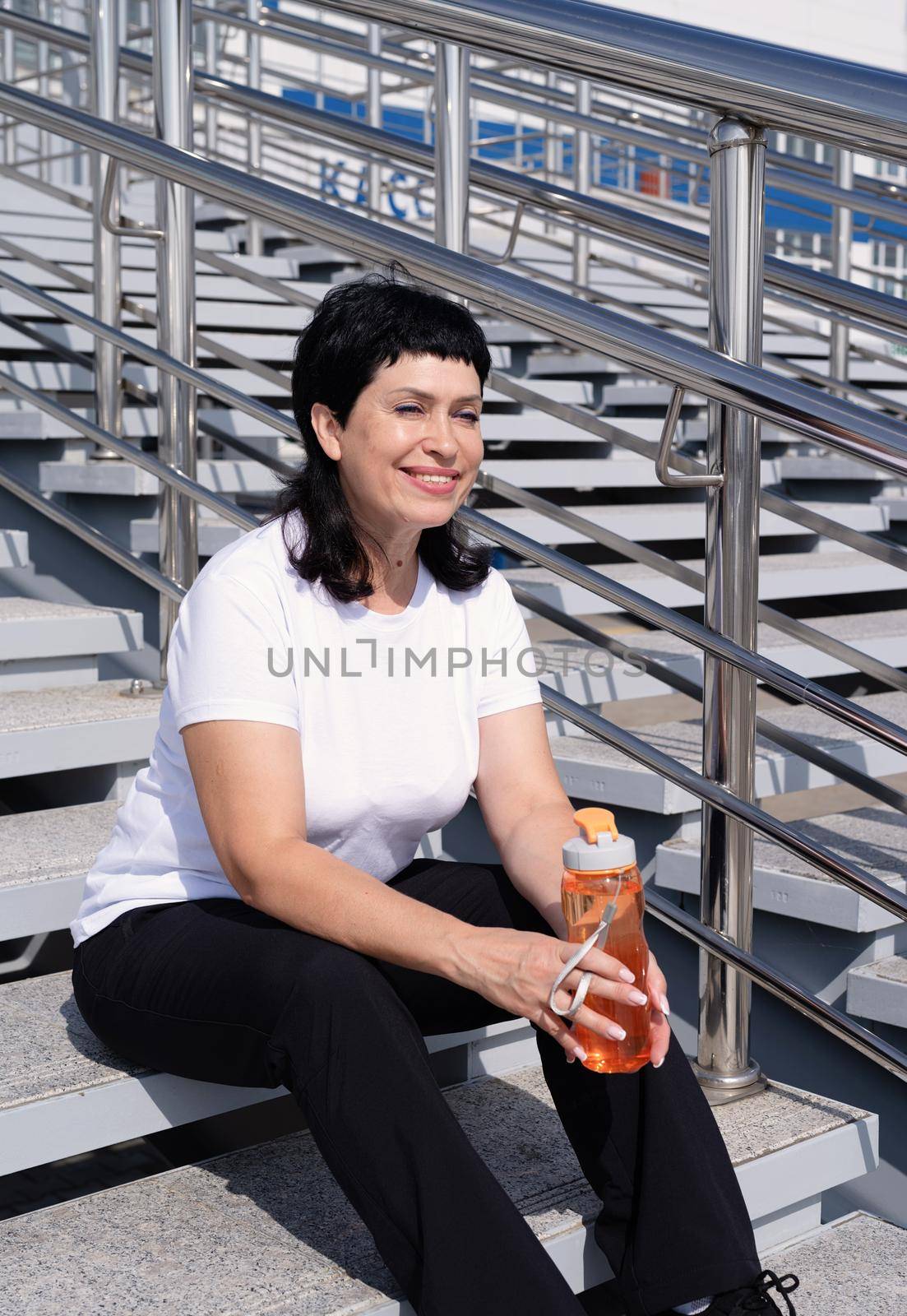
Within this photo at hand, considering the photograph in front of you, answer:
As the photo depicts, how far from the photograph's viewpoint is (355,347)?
1.54 meters

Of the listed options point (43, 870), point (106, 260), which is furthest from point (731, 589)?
point (106, 260)

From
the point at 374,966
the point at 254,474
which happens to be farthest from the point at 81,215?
the point at 374,966

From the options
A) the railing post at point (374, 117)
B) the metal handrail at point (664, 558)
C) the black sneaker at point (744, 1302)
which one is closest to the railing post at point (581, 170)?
the railing post at point (374, 117)

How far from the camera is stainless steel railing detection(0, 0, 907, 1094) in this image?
1451 millimetres

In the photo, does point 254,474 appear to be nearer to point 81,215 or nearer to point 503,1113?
point 503,1113

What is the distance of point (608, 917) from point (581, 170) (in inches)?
165

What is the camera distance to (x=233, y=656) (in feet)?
4.77

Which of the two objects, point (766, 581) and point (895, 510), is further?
point (895, 510)

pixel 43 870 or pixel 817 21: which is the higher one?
pixel 817 21

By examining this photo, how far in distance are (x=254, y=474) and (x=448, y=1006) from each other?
1.83 metres

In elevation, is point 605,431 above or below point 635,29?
below

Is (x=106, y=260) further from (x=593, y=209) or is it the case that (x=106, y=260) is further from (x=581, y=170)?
(x=581, y=170)

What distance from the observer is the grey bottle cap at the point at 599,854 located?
126 centimetres

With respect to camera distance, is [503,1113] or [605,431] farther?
[605,431]
